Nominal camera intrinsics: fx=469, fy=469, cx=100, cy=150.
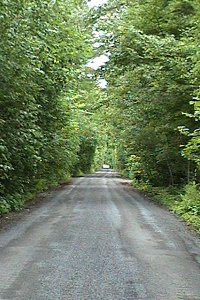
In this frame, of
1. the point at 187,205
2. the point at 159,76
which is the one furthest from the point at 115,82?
the point at 187,205

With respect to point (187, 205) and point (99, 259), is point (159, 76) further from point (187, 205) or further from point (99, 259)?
point (99, 259)

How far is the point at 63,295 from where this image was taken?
534cm

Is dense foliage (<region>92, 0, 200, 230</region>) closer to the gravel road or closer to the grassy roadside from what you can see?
the grassy roadside

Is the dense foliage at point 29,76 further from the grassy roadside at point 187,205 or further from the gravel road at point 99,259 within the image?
the grassy roadside at point 187,205

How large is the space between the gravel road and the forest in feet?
6.27

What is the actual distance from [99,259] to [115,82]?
14.1 m

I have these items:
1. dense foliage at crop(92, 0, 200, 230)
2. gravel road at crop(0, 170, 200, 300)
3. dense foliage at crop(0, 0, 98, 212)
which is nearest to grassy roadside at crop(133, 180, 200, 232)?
dense foliage at crop(92, 0, 200, 230)

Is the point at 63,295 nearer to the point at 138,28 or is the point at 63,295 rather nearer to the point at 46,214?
the point at 46,214

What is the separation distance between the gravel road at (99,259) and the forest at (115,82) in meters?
1.91

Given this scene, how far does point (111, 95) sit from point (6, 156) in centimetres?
1063

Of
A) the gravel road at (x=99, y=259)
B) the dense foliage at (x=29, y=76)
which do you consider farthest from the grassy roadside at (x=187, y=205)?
the dense foliage at (x=29, y=76)

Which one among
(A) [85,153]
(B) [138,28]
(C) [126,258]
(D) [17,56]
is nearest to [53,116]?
(B) [138,28]

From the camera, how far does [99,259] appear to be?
23.8 feet

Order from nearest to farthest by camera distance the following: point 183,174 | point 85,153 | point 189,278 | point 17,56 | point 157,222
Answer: point 189,278 → point 17,56 → point 157,222 → point 183,174 → point 85,153
